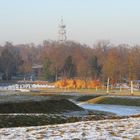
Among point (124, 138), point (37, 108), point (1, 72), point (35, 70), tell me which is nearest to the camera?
point (124, 138)

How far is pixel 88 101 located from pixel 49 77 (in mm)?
64291

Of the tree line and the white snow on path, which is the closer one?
the white snow on path

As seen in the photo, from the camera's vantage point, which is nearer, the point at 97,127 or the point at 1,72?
the point at 97,127

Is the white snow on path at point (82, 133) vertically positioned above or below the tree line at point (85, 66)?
below

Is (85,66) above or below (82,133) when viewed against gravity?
above

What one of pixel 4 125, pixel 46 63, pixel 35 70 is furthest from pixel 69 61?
pixel 4 125

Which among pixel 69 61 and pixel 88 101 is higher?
pixel 69 61

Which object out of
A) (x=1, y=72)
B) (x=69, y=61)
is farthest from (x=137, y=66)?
(x=1, y=72)

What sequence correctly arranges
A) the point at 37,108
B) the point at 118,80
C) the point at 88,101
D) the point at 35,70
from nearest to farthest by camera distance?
the point at 37,108
the point at 88,101
the point at 118,80
the point at 35,70

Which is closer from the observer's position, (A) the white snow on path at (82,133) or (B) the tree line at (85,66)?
(A) the white snow on path at (82,133)

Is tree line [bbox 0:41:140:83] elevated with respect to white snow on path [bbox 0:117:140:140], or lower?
elevated

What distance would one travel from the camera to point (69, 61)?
111625mm

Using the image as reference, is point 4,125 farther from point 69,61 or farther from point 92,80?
point 69,61

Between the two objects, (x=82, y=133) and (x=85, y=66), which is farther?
(x=85, y=66)
